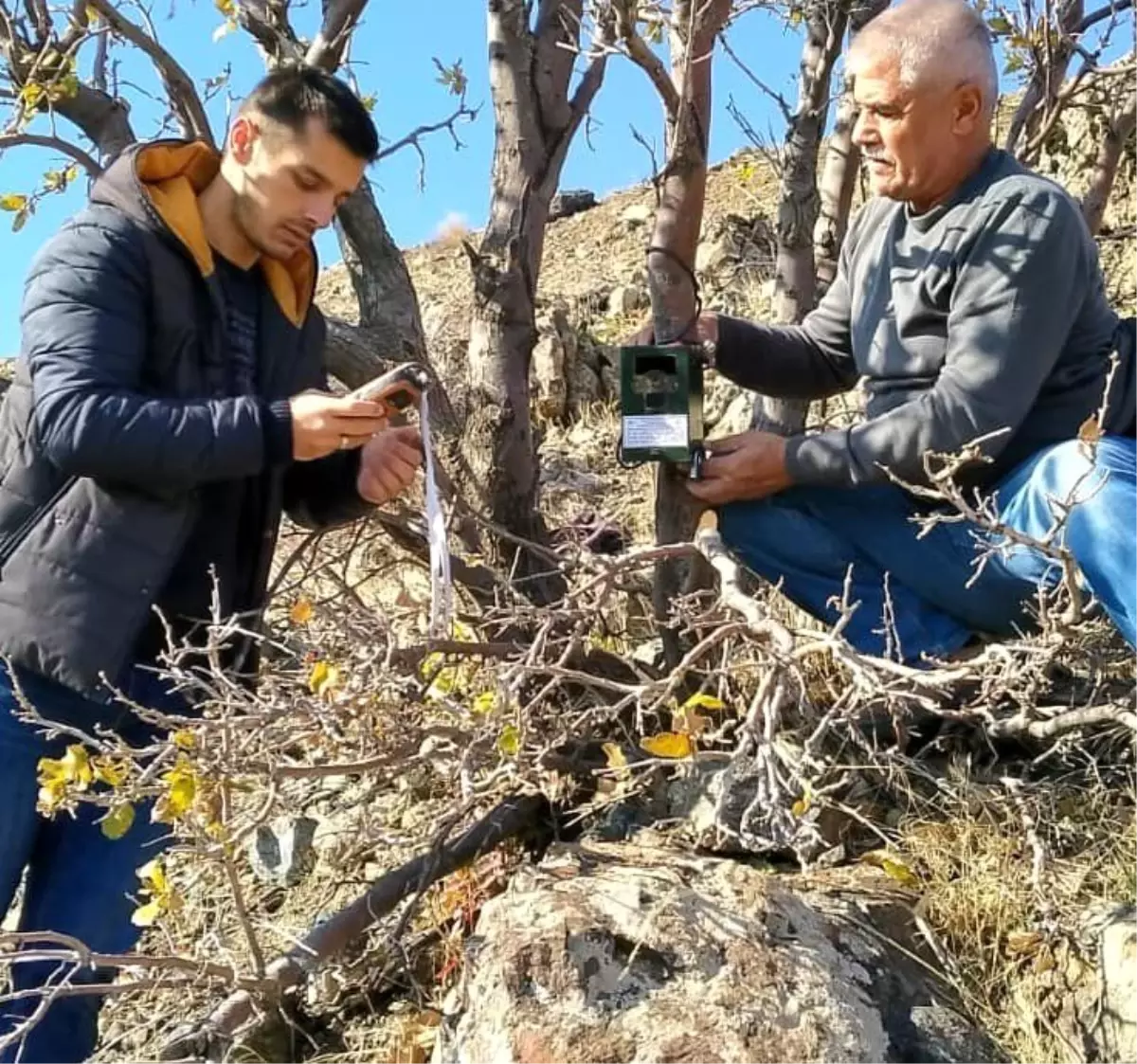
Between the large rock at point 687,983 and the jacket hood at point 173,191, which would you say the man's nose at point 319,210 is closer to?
the jacket hood at point 173,191

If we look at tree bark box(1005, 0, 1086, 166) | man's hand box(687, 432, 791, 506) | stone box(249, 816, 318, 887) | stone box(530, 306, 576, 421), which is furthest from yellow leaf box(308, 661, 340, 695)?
stone box(530, 306, 576, 421)

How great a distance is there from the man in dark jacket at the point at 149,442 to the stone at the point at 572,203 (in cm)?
1256

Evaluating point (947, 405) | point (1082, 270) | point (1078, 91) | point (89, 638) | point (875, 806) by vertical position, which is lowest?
point (875, 806)

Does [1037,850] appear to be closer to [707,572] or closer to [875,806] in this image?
[875,806]

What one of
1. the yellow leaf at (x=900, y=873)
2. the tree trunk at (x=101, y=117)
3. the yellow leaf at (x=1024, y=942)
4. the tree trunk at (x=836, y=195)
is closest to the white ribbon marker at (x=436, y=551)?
the yellow leaf at (x=900, y=873)

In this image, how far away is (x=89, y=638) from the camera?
270 cm

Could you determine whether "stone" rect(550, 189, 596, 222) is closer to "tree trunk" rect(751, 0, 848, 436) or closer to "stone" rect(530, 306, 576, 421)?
"stone" rect(530, 306, 576, 421)

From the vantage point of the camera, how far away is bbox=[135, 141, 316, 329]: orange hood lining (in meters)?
2.81

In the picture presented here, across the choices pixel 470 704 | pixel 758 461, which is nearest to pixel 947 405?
pixel 758 461

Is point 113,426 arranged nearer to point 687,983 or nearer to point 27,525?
point 27,525

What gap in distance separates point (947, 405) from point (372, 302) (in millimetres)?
1830

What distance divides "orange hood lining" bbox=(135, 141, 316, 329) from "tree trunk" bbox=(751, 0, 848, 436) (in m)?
1.70

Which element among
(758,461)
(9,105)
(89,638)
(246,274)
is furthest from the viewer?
(9,105)

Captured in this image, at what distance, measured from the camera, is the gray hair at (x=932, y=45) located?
3.04 metres
